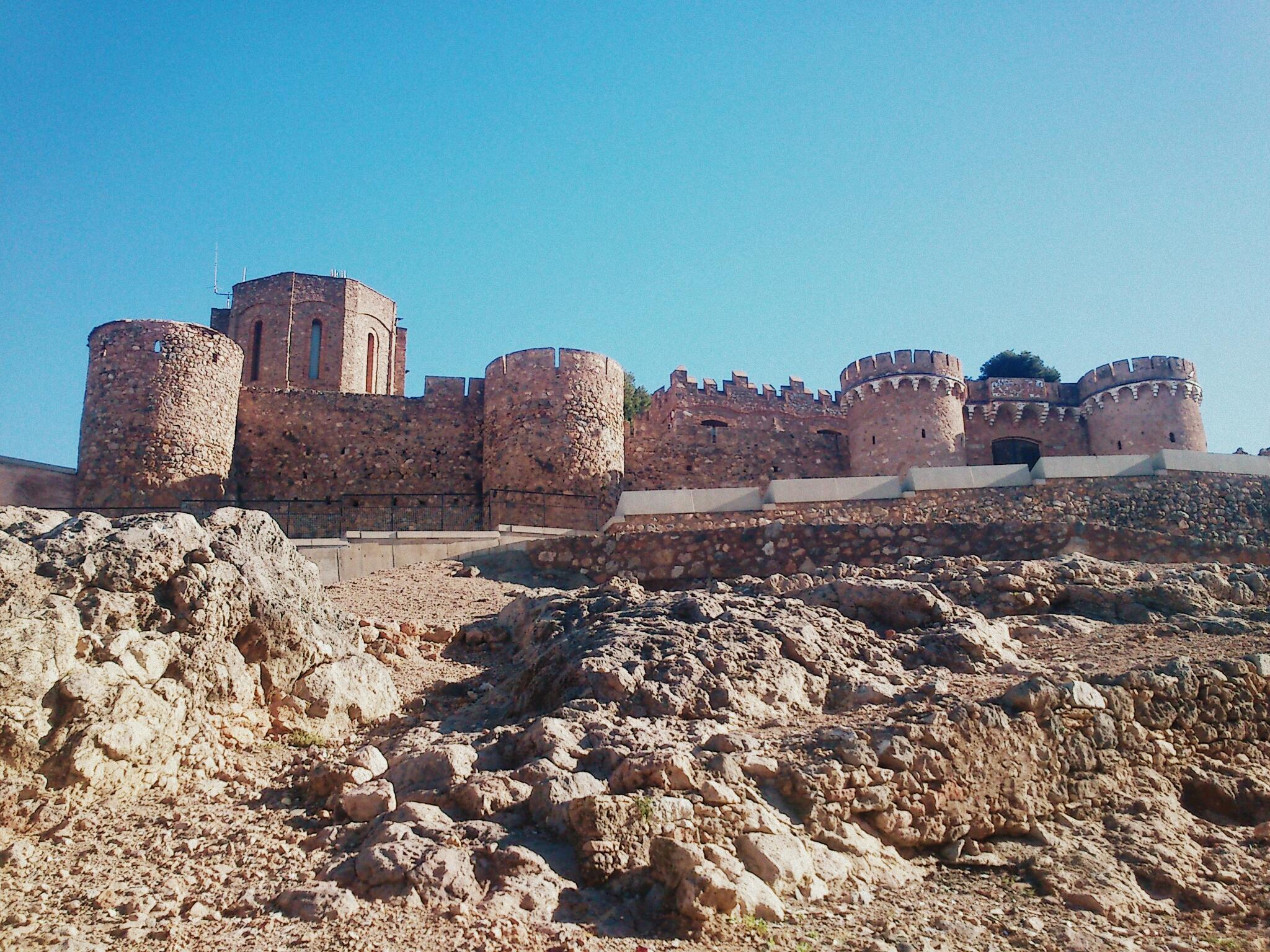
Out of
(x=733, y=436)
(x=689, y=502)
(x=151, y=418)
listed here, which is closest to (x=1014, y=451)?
(x=733, y=436)

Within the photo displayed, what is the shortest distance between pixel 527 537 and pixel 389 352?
49.0ft

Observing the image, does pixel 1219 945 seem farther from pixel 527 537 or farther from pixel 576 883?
pixel 527 537

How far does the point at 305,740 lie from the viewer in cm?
530

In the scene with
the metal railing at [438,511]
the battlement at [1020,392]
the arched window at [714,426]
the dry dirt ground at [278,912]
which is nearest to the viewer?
the dry dirt ground at [278,912]

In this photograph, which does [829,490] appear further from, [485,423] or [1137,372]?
[1137,372]

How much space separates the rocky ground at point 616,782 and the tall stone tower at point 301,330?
20.0 metres

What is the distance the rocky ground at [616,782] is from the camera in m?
3.67

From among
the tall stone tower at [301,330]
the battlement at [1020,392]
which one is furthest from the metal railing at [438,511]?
the battlement at [1020,392]

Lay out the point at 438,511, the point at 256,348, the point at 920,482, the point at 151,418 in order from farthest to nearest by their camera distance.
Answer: the point at 256,348, the point at 438,511, the point at 151,418, the point at 920,482

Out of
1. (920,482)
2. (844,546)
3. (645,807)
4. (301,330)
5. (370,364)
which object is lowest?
(645,807)

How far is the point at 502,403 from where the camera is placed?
20438 mm

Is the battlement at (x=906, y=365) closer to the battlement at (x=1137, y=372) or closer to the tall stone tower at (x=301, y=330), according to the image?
the battlement at (x=1137, y=372)

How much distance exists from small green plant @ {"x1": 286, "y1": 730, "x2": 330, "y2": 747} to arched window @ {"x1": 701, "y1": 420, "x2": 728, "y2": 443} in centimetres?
1878

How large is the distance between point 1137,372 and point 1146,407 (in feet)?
3.05
